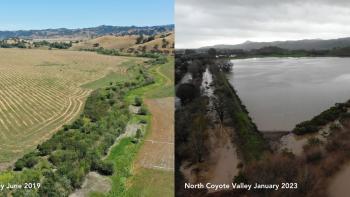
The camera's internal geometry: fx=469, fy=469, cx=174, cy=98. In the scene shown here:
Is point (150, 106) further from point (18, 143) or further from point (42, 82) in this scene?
point (42, 82)

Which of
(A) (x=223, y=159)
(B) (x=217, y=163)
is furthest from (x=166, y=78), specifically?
(B) (x=217, y=163)

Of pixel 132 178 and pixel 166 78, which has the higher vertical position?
pixel 166 78

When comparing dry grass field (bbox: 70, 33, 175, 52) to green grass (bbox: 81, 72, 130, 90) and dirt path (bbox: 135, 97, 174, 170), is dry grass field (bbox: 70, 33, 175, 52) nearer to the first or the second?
green grass (bbox: 81, 72, 130, 90)

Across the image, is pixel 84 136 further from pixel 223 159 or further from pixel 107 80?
pixel 107 80

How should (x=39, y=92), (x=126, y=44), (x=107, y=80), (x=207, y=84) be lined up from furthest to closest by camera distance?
(x=126, y=44) → (x=107, y=80) → (x=39, y=92) → (x=207, y=84)

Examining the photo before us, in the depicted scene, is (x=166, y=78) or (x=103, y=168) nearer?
(x=103, y=168)

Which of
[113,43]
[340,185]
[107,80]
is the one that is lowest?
[340,185]

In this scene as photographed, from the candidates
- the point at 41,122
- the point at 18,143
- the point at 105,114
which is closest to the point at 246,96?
the point at 105,114

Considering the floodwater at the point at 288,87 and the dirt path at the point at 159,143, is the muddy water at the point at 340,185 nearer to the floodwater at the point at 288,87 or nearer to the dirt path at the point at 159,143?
the dirt path at the point at 159,143
